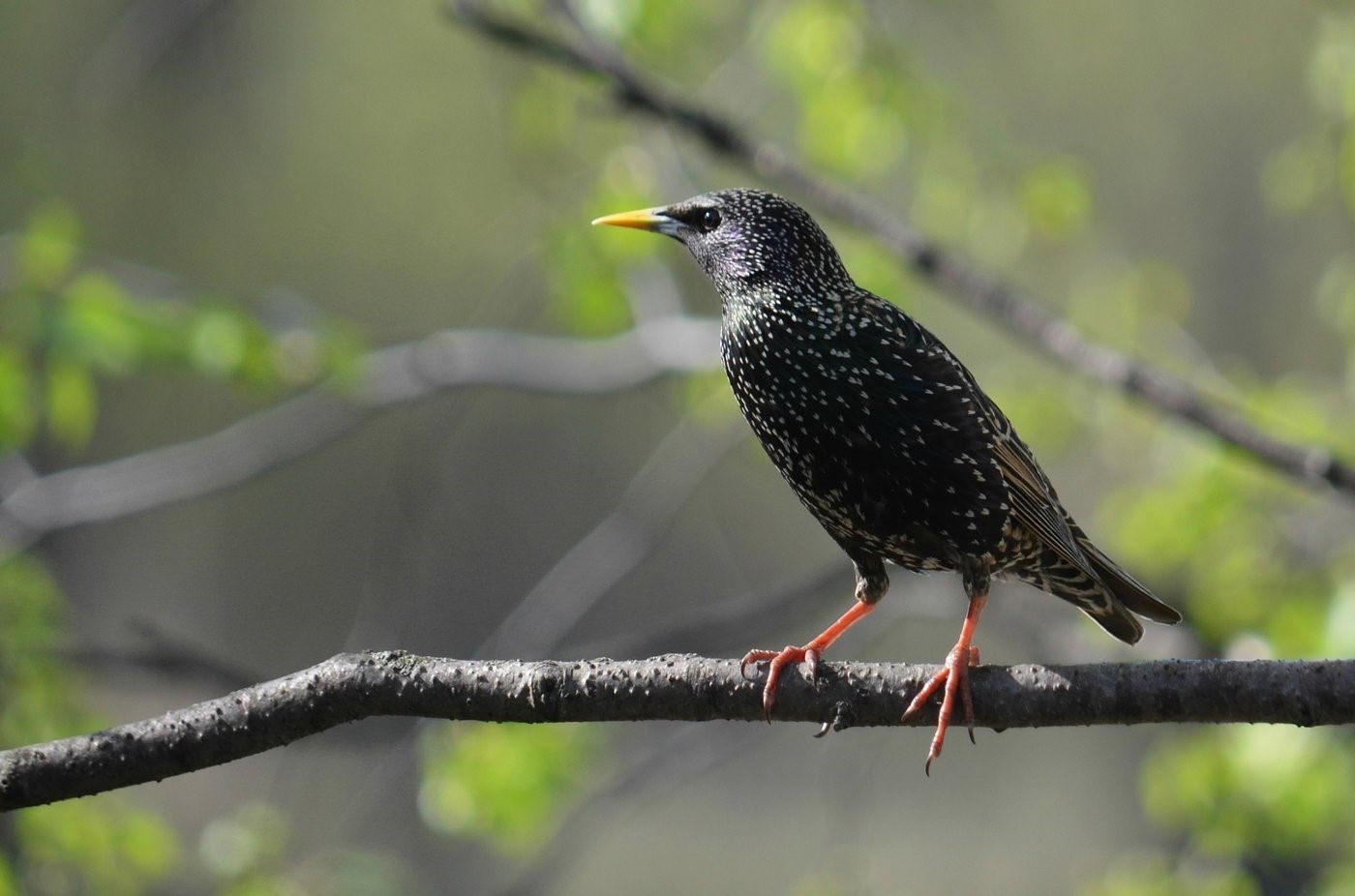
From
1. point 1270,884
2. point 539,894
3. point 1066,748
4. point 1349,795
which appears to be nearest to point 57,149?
point 539,894

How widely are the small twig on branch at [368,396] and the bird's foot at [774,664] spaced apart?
2.16 m

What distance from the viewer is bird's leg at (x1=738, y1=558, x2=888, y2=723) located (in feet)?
5.99

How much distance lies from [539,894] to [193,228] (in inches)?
145

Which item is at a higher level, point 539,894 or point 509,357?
point 509,357

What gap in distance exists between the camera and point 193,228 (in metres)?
6.62

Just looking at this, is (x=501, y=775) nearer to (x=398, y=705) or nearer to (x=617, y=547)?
(x=617, y=547)

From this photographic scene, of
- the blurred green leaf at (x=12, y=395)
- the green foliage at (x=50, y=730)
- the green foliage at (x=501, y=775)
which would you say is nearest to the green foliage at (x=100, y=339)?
the blurred green leaf at (x=12, y=395)

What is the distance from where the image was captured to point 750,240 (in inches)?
95.1

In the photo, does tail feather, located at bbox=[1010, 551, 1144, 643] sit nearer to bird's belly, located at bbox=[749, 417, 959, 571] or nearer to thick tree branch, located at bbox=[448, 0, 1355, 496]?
bird's belly, located at bbox=[749, 417, 959, 571]

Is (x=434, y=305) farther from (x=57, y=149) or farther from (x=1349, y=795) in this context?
(x=1349, y=795)

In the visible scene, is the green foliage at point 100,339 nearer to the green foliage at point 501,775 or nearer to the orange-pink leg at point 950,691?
the green foliage at point 501,775

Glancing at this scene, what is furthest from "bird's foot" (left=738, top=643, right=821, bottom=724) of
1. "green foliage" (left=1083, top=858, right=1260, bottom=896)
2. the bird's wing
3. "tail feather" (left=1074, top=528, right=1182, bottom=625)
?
"green foliage" (left=1083, top=858, right=1260, bottom=896)

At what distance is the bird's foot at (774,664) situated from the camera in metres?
1.82

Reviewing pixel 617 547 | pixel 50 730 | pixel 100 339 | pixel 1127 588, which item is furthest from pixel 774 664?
pixel 617 547
